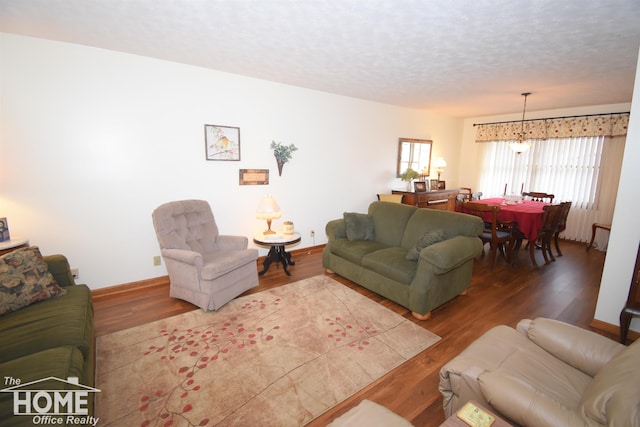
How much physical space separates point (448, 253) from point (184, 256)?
8.31 feet

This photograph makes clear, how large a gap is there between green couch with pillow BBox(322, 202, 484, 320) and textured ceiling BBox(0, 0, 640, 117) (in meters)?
1.72

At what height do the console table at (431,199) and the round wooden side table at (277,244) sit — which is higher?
the console table at (431,199)

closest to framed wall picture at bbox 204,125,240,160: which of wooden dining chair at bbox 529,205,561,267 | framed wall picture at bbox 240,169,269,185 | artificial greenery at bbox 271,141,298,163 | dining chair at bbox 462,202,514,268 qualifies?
framed wall picture at bbox 240,169,269,185

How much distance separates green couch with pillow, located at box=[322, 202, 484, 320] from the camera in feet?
8.83

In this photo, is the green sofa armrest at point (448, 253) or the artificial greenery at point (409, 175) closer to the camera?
the green sofa armrest at point (448, 253)

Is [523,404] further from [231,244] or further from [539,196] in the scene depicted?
[539,196]

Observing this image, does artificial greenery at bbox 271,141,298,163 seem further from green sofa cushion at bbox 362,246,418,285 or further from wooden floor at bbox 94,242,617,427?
green sofa cushion at bbox 362,246,418,285

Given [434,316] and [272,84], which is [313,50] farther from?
[434,316]

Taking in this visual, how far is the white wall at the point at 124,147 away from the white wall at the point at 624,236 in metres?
3.50

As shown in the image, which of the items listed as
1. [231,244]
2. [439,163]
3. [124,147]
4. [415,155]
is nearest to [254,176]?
[231,244]

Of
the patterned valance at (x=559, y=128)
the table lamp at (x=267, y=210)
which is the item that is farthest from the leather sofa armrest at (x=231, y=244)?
the patterned valance at (x=559, y=128)

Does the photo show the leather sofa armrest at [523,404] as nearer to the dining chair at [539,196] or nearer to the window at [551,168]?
A: the dining chair at [539,196]

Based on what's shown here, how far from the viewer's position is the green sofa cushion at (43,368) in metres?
1.21

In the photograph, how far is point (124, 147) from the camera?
3.08 m
